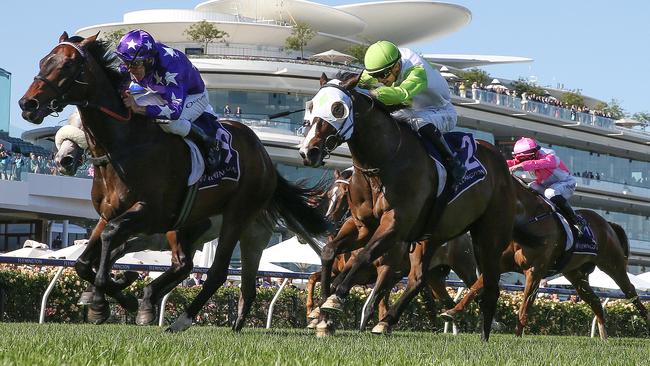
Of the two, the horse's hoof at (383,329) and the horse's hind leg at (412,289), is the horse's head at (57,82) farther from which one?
the horse's hoof at (383,329)

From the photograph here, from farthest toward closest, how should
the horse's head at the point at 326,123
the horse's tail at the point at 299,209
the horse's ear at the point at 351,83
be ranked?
the horse's tail at the point at 299,209
the horse's ear at the point at 351,83
the horse's head at the point at 326,123

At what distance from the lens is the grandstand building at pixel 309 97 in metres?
43.3

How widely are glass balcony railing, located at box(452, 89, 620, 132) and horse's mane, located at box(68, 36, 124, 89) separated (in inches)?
1746

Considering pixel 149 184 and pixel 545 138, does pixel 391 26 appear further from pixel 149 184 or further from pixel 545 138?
pixel 149 184

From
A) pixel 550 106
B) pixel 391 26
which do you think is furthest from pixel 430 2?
pixel 550 106

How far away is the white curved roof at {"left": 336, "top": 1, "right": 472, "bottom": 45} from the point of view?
78250 mm

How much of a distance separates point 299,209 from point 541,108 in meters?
47.3

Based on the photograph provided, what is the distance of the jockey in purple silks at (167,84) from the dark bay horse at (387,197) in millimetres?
847

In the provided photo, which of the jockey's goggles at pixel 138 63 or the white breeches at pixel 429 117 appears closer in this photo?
the jockey's goggles at pixel 138 63

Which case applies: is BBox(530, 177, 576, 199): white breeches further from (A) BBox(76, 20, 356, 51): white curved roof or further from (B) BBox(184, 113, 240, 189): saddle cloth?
(A) BBox(76, 20, 356, 51): white curved roof

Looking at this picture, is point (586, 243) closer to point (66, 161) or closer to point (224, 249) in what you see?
point (224, 249)

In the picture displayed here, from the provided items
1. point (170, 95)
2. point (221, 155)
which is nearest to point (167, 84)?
point (170, 95)

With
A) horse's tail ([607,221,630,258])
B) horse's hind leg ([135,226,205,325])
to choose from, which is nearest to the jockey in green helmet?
horse's hind leg ([135,226,205,325])

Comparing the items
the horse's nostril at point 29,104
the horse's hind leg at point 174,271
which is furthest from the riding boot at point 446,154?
the horse's nostril at point 29,104
